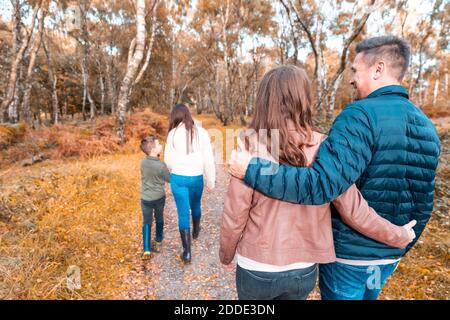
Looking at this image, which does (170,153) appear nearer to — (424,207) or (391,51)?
(391,51)

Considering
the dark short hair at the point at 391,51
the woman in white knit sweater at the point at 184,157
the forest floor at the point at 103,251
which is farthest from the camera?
the woman in white knit sweater at the point at 184,157

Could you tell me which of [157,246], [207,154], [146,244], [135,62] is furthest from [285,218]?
[135,62]

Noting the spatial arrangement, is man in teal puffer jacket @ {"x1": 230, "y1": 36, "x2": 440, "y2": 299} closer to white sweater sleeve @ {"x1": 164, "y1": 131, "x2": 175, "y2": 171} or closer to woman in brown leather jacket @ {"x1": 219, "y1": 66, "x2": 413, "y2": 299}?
woman in brown leather jacket @ {"x1": 219, "y1": 66, "x2": 413, "y2": 299}

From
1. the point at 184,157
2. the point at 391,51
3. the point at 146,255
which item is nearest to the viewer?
the point at 391,51

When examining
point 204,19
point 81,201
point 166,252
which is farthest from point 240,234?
point 204,19

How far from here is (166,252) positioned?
12.5 ft

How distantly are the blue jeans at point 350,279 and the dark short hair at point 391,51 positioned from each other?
4.13 ft

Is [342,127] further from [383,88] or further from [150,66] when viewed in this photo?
[150,66]

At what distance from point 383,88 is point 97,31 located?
79.5 feet

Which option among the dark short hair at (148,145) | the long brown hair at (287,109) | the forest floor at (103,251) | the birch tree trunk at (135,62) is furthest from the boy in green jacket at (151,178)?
the birch tree trunk at (135,62)

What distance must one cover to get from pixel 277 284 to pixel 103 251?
2983mm

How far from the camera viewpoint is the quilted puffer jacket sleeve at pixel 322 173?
122 cm

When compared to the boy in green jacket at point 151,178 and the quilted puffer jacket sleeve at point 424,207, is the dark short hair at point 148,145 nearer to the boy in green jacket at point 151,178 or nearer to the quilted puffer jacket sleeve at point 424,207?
the boy in green jacket at point 151,178

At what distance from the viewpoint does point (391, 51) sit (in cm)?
149
